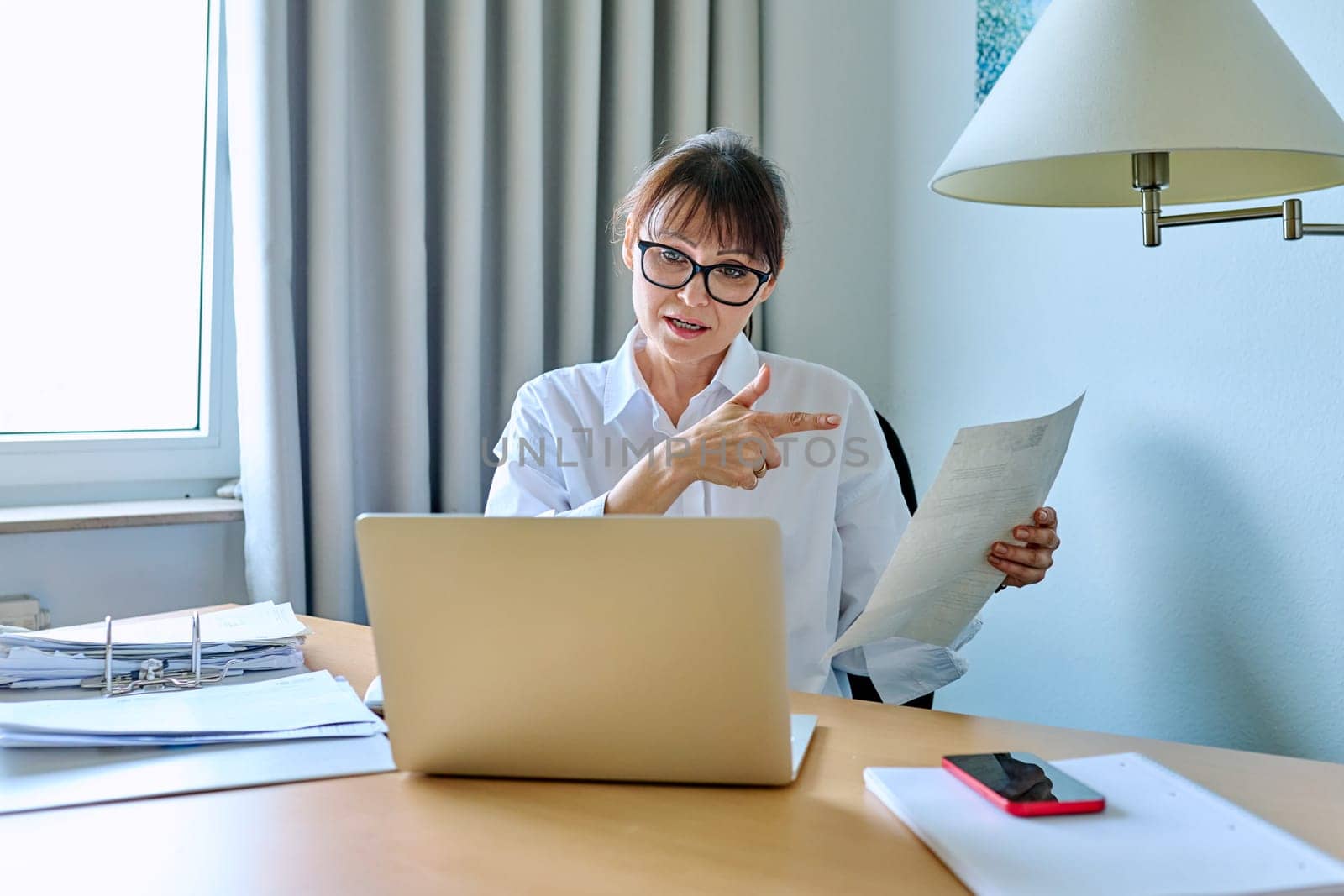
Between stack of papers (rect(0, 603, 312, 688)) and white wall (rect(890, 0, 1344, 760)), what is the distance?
1181 millimetres

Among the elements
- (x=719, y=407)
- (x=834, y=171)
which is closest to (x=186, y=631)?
(x=719, y=407)

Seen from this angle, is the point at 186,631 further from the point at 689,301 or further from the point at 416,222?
the point at 416,222

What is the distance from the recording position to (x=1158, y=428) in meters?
1.68

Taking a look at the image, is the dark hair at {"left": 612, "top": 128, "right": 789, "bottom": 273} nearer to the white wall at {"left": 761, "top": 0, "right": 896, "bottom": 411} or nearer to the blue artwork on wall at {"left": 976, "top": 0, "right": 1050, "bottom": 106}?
the blue artwork on wall at {"left": 976, "top": 0, "right": 1050, "bottom": 106}

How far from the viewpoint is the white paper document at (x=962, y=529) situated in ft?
3.28

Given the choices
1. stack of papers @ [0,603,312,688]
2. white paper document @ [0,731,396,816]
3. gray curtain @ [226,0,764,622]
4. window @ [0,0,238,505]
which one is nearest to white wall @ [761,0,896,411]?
gray curtain @ [226,0,764,622]

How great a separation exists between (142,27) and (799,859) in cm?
184

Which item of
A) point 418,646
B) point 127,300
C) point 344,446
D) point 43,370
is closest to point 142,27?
point 127,300

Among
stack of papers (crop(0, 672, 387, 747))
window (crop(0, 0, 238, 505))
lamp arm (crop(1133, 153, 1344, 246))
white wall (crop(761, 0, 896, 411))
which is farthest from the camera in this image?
white wall (crop(761, 0, 896, 411))

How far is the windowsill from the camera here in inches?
67.1

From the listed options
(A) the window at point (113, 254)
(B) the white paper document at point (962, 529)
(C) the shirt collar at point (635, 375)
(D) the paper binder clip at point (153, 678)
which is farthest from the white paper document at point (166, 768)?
(A) the window at point (113, 254)

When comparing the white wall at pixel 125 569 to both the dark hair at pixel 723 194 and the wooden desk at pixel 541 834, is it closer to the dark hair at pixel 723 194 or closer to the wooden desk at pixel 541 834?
the dark hair at pixel 723 194

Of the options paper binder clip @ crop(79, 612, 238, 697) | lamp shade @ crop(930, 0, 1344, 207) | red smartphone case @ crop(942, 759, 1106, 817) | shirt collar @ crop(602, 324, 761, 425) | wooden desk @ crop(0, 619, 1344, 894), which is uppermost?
lamp shade @ crop(930, 0, 1344, 207)

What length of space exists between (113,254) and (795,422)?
1.33 metres
